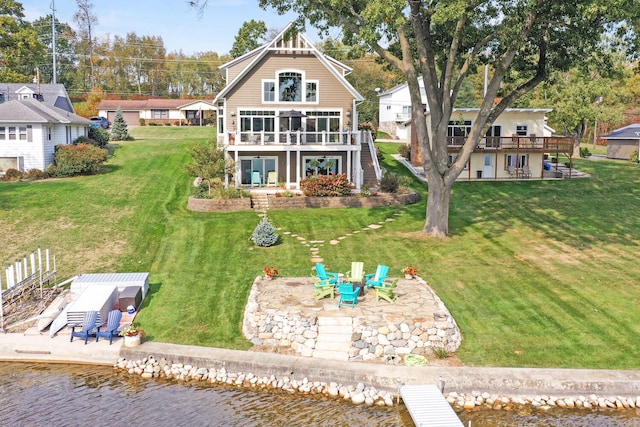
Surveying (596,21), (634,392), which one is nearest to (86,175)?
(596,21)

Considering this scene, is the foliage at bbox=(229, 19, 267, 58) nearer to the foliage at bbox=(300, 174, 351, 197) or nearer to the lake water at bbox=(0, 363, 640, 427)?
the foliage at bbox=(300, 174, 351, 197)

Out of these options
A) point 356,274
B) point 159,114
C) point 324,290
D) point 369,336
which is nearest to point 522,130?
point 356,274

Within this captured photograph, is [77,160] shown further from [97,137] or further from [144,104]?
[144,104]

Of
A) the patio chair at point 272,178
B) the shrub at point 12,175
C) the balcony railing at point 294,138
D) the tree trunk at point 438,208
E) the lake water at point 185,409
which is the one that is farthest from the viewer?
the patio chair at point 272,178

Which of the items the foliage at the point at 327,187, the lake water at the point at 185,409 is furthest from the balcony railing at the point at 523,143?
the lake water at the point at 185,409

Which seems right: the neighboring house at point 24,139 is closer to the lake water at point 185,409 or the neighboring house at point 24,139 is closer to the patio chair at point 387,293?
the lake water at point 185,409

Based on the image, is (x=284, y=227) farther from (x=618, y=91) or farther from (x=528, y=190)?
(x=618, y=91)
